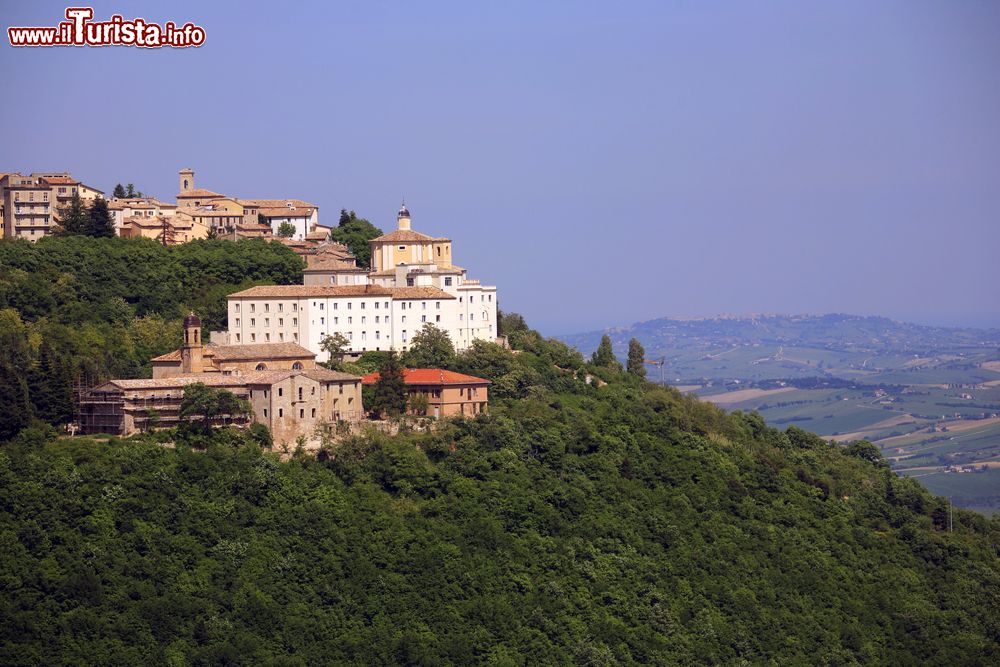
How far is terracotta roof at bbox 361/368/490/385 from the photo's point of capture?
2544 inches

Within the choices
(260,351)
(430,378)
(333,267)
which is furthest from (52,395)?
(333,267)

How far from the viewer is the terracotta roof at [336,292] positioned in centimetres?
6888

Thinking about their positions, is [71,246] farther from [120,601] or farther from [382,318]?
[120,601]

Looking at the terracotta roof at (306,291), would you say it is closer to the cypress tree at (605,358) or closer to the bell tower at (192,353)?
the bell tower at (192,353)

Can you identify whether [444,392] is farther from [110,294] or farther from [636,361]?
[636,361]

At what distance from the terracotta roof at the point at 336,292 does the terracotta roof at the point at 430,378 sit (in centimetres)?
463

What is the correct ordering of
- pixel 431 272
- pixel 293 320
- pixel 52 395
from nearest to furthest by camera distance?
pixel 52 395
pixel 293 320
pixel 431 272

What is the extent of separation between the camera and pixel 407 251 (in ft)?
245

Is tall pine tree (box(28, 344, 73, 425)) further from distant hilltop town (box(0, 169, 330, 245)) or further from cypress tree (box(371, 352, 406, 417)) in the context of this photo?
distant hilltop town (box(0, 169, 330, 245))

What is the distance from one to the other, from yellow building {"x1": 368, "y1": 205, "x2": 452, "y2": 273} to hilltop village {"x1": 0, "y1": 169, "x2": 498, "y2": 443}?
40 millimetres

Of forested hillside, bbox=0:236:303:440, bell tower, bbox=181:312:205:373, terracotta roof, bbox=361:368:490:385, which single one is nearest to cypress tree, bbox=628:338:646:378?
forested hillside, bbox=0:236:303:440

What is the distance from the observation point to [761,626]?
61406 millimetres

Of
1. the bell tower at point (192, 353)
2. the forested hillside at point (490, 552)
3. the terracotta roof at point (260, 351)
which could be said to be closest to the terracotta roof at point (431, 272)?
the forested hillside at point (490, 552)

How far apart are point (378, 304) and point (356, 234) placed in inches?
577
